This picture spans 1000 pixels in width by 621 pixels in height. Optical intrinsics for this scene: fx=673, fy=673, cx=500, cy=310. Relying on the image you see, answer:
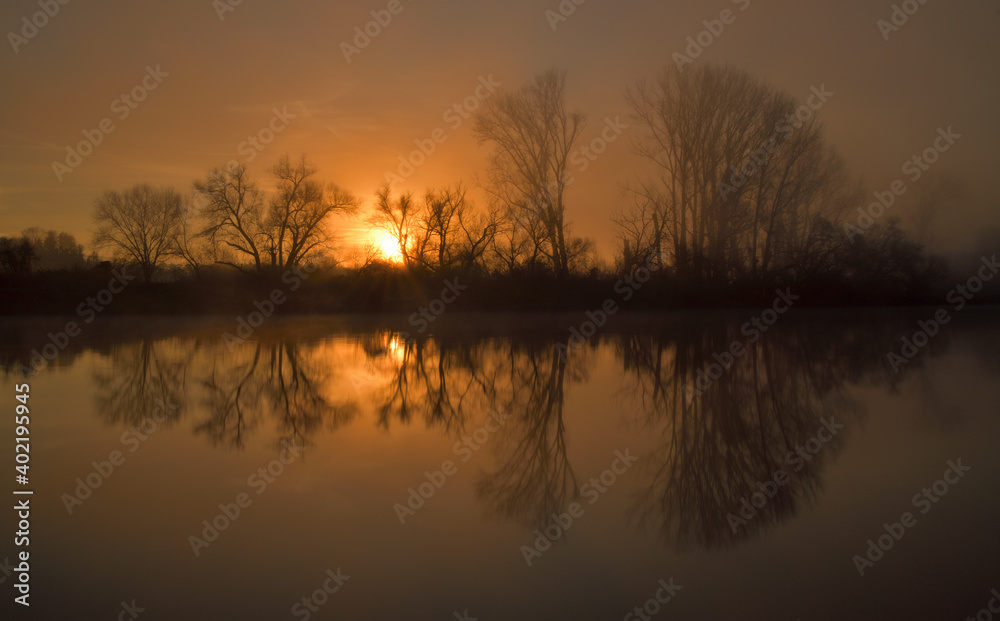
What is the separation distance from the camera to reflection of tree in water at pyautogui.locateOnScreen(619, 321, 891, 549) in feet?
13.0

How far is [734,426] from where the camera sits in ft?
20.0

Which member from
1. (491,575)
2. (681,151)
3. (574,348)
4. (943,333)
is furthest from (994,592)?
(681,151)

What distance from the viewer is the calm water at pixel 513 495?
120 inches

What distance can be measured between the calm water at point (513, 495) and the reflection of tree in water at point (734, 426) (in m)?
0.03

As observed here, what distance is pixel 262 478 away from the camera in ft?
15.7

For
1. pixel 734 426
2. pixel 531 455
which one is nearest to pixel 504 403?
pixel 531 455

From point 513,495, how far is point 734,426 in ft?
8.73

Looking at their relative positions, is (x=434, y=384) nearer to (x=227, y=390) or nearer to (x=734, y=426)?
(x=227, y=390)

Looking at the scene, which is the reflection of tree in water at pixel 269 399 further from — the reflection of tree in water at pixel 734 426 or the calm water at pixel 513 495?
the reflection of tree in water at pixel 734 426

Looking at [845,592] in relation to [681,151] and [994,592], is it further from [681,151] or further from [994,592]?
[681,151]

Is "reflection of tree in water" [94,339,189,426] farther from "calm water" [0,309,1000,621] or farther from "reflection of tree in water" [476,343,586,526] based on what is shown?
"reflection of tree in water" [476,343,586,526]

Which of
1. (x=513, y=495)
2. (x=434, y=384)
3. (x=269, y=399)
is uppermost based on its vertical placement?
(x=434, y=384)

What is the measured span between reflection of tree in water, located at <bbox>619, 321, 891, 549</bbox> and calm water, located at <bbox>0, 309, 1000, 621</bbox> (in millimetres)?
32

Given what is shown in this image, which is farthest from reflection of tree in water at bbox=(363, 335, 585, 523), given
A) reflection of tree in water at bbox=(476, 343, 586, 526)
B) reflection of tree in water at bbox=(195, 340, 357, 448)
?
reflection of tree in water at bbox=(195, 340, 357, 448)
